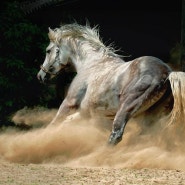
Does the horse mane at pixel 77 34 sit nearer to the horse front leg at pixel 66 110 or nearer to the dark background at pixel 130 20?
the horse front leg at pixel 66 110

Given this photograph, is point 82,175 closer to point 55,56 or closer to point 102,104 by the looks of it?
point 102,104

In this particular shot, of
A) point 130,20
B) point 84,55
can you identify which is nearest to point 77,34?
point 84,55

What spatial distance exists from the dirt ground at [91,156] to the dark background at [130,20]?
422cm

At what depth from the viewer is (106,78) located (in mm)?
9094

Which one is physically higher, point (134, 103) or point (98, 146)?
point (134, 103)

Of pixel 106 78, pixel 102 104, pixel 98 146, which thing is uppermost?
pixel 106 78

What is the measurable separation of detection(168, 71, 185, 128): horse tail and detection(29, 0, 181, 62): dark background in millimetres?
4567

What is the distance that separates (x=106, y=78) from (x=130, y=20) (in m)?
4.54

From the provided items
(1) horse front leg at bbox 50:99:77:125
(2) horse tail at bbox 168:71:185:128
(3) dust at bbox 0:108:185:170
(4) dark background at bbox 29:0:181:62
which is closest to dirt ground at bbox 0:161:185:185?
(3) dust at bbox 0:108:185:170

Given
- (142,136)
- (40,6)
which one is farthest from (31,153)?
(40,6)

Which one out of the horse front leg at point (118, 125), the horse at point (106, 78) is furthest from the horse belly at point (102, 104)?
the horse front leg at point (118, 125)

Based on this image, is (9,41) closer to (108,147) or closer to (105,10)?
(105,10)

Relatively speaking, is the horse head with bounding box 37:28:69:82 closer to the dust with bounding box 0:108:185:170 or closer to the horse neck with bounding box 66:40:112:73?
the horse neck with bounding box 66:40:112:73

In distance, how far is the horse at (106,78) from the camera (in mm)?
8516
